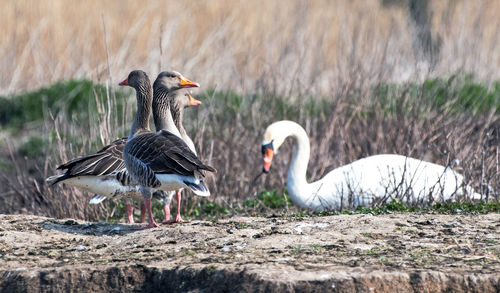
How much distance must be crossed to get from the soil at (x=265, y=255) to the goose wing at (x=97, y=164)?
74cm

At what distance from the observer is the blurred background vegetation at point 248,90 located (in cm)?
927

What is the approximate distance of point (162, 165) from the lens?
20.8 ft

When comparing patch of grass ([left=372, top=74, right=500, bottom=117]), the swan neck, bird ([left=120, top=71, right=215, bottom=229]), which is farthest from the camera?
patch of grass ([left=372, top=74, right=500, bottom=117])

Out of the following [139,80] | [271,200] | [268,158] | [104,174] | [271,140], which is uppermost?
[139,80]

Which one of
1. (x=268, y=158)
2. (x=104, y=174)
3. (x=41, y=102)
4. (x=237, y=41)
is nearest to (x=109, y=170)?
(x=104, y=174)

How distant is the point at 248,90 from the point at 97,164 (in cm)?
555

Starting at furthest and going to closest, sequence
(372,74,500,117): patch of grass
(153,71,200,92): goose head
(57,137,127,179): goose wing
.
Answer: (372,74,500,117): patch of grass < (153,71,200,92): goose head < (57,137,127,179): goose wing

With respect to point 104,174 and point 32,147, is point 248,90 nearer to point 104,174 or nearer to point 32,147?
point 32,147

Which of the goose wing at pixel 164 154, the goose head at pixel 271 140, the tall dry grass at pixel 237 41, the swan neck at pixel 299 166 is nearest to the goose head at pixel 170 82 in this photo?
the goose wing at pixel 164 154

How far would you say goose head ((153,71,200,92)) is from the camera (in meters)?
7.98

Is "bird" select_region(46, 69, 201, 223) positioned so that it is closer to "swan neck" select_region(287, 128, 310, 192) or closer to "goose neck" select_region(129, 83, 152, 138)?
"goose neck" select_region(129, 83, 152, 138)

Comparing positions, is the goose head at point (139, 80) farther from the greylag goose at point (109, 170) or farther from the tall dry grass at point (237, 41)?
the tall dry grass at point (237, 41)

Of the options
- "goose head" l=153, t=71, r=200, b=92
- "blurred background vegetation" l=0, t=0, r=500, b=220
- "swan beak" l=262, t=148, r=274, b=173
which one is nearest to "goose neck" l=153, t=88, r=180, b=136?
"goose head" l=153, t=71, r=200, b=92

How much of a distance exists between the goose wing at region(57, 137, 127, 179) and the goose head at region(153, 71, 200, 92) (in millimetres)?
814
